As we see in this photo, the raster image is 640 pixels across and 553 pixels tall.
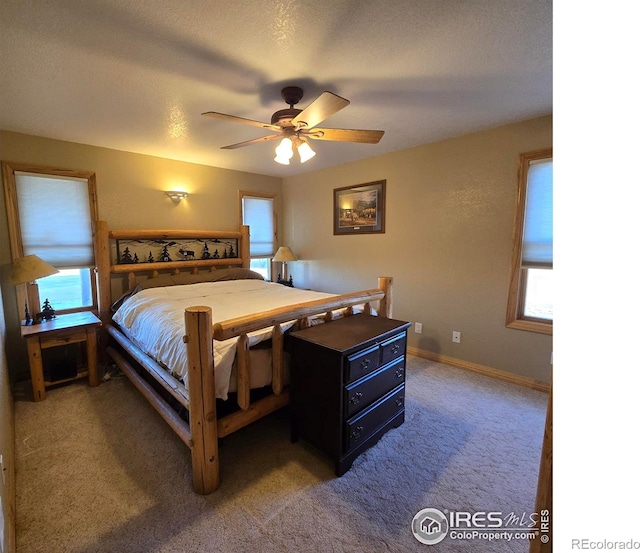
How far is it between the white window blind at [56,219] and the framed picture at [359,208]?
2.96 meters

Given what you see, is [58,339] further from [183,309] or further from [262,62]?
[262,62]

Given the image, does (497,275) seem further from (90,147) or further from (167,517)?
(90,147)

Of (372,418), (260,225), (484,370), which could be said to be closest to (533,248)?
(484,370)

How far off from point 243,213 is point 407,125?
2.67m

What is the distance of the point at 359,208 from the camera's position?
3.96 metres

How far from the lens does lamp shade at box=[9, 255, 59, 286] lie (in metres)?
2.49

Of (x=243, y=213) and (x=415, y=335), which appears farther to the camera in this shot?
(x=243, y=213)

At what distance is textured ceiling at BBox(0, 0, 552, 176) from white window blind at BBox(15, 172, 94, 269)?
50 centimetres

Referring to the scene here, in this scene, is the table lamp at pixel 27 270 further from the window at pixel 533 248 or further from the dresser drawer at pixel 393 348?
the window at pixel 533 248

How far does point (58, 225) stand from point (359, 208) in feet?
11.0

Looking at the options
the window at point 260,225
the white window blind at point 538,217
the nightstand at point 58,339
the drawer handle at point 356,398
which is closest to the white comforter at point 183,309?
the nightstand at point 58,339
